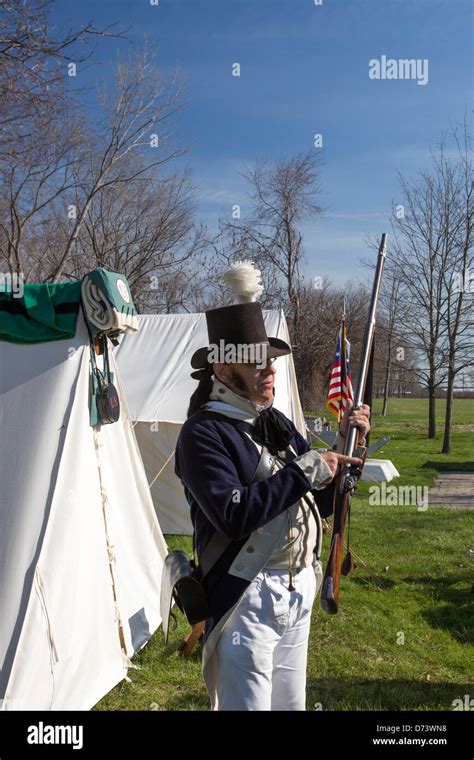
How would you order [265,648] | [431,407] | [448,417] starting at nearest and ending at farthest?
[265,648], [448,417], [431,407]

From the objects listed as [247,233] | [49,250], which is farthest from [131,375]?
[247,233]

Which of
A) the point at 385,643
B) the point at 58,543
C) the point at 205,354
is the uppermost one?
the point at 205,354

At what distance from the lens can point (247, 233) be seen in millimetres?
23656

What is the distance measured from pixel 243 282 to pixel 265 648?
145 cm

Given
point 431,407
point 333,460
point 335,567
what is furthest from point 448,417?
point 333,460

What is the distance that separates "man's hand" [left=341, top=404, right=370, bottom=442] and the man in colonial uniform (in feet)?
1.03

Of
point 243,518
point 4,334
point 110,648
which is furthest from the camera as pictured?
point 110,648

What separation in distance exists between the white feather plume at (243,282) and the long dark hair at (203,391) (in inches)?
14.8

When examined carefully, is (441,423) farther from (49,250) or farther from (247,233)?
(49,250)

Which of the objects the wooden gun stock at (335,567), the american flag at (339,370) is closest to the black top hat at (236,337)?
the wooden gun stock at (335,567)

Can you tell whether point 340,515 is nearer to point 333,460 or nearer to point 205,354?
point 333,460

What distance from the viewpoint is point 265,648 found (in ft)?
7.52
